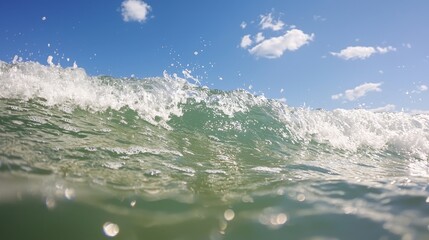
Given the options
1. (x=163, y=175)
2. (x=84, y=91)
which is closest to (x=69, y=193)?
(x=163, y=175)

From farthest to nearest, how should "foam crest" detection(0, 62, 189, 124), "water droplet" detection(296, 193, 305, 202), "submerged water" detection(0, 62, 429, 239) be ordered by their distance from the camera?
"foam crest" detection(0, 62, 189, 124), "water droplet" detection(296, 193, 305, 202), "submerged water" detection(0, 62, 429, 239)

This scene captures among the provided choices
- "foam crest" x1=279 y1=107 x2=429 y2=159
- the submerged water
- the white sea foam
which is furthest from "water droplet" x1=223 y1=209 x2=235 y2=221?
"foam crest" x1=279 y1=107 x2=429 y2=159

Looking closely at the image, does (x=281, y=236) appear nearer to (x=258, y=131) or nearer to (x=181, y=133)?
(x=181, y=133)

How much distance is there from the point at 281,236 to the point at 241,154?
4731 mm

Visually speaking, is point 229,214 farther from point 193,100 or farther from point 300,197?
point 193,100

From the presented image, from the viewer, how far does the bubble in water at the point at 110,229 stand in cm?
298

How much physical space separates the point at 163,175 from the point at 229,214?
5.52 feet

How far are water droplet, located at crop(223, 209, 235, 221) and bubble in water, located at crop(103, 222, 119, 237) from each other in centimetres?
105

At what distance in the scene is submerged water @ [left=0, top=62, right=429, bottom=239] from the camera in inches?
125

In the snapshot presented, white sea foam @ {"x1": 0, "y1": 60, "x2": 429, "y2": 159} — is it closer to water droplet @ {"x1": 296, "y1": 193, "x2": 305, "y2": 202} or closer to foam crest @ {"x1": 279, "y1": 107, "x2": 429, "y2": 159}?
foam crest @ {"x1": 279, "y1": 107, "x2": 429, "y2": 159}

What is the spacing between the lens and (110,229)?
3.05m

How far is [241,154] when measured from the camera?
7.79 meters

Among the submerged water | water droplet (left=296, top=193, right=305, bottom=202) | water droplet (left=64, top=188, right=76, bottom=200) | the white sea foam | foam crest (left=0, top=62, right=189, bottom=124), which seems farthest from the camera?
the white sea foam

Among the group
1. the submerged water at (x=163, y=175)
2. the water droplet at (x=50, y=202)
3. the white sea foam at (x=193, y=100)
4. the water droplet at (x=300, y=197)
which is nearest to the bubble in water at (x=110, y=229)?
the submerged water at (x=163, y=175)
